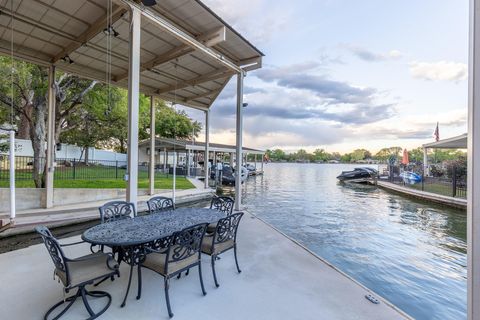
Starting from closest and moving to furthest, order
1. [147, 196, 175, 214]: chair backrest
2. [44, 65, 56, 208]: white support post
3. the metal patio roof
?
[147, 196, 175, 214]: chair backrest
[44, 65, 56, 208]: white support post
the metal patio roof

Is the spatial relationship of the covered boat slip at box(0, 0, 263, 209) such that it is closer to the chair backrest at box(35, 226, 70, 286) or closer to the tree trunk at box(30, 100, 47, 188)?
the tree trunk at box(30, 100, 47, 188)

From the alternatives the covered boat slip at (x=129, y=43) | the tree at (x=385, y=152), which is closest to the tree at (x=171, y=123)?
the covered boat slip at (x=129, y=43)

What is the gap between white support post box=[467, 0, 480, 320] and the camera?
97cm

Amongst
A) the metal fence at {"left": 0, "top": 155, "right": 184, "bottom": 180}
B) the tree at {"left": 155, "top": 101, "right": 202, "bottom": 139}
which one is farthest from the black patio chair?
the tree at {"left": 155, "top": 101, "right": 202, "bottom": 139}

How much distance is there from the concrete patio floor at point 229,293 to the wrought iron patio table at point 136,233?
38 centimetres

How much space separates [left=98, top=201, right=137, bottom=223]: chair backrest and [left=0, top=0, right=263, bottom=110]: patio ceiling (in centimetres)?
335

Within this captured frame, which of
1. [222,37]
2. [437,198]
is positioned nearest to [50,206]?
[222,37]

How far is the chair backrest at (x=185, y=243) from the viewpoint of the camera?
7.69 ft

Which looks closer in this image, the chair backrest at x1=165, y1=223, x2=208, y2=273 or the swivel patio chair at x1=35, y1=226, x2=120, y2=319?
the swivel patio chair at x1=35, y1=226, x2=120, y2=319

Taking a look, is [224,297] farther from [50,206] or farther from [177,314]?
[50,206]

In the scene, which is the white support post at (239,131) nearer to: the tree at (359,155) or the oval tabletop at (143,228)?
the oval tabletop at (143,228)

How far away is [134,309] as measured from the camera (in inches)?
90.5

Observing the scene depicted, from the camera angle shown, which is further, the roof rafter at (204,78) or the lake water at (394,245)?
the roof rafter at (204,78)

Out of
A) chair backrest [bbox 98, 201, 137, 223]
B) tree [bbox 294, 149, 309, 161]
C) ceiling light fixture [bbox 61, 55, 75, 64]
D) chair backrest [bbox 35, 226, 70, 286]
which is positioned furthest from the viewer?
tree [bbox 294, 149, 309, 161]
